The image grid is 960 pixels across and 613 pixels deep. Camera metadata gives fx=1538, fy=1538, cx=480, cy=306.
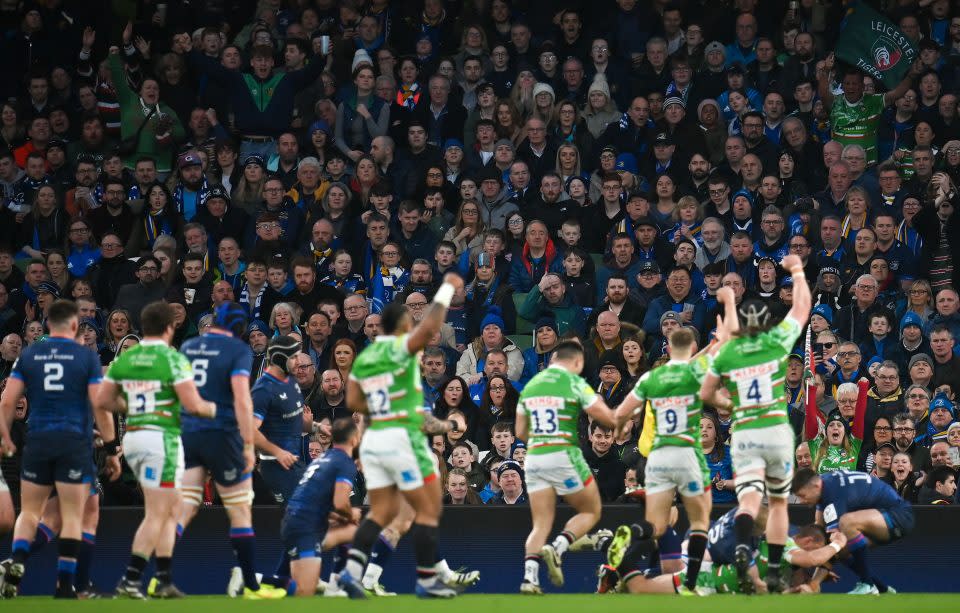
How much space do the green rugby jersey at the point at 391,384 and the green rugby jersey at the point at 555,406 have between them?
1.60 meters

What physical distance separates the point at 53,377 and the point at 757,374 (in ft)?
→ 19.0

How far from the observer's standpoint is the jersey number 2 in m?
12.5

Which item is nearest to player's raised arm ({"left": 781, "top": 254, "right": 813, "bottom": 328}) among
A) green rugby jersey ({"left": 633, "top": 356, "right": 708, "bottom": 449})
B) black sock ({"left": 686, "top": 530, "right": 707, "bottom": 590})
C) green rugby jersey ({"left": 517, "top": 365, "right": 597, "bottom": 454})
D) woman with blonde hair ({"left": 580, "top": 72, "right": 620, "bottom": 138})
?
green rugby jersey ({"left": 633, "top": 356, "right": 708, "bottom": 449})

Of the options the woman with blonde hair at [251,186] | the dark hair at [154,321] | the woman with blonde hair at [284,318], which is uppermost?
the woman with blonde hair at [251,186]

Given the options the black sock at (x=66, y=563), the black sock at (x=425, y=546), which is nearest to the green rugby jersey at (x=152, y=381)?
the black sock at (x=66, y=563)

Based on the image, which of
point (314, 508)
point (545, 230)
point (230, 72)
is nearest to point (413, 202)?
point (545, 230)

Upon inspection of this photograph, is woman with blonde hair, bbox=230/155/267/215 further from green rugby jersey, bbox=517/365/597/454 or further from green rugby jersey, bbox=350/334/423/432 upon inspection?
green rugby jersey, bbox=350/334/423/432

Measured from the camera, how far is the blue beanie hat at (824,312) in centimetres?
1820

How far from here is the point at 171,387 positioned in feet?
39.9

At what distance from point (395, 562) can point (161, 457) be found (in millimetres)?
4412

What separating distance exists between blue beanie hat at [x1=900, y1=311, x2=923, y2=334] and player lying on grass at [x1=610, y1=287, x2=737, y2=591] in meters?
5.30

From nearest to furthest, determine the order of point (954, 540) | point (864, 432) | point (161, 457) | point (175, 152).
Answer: point (161, 457) < point (954, 540) < point (864, 432) < point (175, 152)

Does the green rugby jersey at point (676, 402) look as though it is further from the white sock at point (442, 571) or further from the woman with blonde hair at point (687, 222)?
the woman with blonde hair at point (687, 222)

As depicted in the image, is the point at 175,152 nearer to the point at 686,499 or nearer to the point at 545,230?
the point at 545,230
